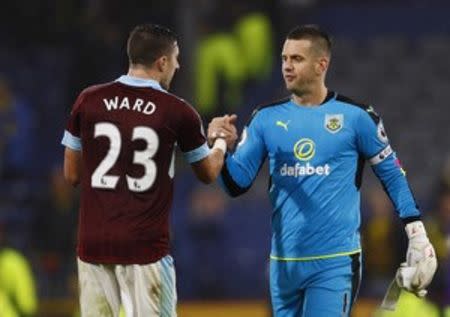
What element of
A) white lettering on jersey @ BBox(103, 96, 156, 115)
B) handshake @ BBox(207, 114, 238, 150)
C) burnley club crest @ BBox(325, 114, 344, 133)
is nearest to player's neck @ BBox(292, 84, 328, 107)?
burnley club crest @ BBox(325, 114, 344, 133)

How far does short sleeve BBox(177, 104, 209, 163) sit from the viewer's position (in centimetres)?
669

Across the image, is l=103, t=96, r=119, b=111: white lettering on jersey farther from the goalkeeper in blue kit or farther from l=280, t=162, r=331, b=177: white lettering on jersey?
l=280, t=162, r=331, b=177: white lettering on jersey

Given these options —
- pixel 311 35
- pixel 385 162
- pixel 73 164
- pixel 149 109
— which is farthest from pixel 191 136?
pixel 385 162

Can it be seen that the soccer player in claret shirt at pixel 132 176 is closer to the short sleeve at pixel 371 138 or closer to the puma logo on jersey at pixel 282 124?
the puma logo on jersey at pixel 282 124

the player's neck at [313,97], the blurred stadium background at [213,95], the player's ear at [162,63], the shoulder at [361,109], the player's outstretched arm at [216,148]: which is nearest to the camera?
the player's ear at [162,63]

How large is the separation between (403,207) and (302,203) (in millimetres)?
493

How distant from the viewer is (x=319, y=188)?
7176mm

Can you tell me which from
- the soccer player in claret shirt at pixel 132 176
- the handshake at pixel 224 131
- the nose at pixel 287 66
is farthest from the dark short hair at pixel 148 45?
the nose at pixel 287 66

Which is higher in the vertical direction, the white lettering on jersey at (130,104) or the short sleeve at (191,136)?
the white lettering on jersey at (130,104)

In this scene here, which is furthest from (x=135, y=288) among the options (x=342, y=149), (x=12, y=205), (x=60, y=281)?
(x=12, y=205)

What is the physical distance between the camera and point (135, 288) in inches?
263

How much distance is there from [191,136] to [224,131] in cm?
42

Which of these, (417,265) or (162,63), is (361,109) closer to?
(417,265)

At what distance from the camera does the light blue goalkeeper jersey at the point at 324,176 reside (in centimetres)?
718
